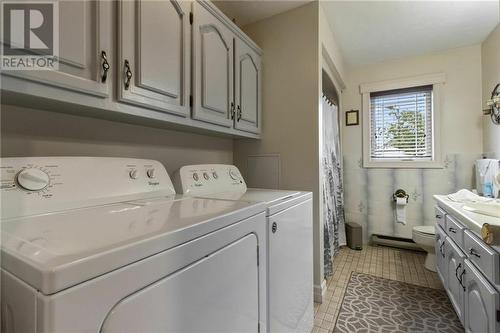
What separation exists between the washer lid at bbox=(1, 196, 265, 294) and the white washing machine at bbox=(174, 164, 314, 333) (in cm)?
32

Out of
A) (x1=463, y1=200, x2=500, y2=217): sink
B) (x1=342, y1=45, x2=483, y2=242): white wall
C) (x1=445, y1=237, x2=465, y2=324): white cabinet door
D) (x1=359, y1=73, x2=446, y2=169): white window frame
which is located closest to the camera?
(x1=463, y1=200, x2=500, y2=217): sink

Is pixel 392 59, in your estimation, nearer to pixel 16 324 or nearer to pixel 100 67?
pixel 100 67

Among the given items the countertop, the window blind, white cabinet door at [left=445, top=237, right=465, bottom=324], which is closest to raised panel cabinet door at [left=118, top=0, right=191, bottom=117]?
the countertop

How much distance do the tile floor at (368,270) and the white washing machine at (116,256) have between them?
1.04 metres

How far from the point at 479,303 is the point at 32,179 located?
2.09m

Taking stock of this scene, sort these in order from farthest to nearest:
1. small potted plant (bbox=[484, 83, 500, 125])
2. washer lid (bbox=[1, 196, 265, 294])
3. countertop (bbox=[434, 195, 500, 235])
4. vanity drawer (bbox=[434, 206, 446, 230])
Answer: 1. small potted plant (bbox=[484, 83, 500, 125])
2. vanity drawer (bbox=[434, 206, 446, 230])
3. countertop (bbox=[434, 195, 500, 235])
4. washer lid (bbox=[1, 196, 265, 294])

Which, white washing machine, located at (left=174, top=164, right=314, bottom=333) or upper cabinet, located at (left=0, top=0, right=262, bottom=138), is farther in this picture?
white washing machine, located at (left=174, top=164, right=314, bottom=333)

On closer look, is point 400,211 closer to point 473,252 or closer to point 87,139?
point 473,252

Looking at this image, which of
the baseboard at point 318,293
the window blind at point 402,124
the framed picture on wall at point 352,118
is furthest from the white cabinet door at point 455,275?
the framed picture on wall at point 352,118

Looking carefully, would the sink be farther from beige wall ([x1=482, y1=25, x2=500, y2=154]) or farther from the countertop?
beige wall ([x1=482, y1=25, x2=500, y2=154])

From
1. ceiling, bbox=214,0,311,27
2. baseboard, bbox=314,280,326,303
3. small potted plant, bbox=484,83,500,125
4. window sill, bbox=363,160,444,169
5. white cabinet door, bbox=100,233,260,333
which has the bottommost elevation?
baseboard, bbox=314,280,326,303

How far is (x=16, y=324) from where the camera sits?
17.0 inches

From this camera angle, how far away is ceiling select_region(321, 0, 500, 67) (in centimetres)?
199

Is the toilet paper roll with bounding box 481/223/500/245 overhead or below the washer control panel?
below
